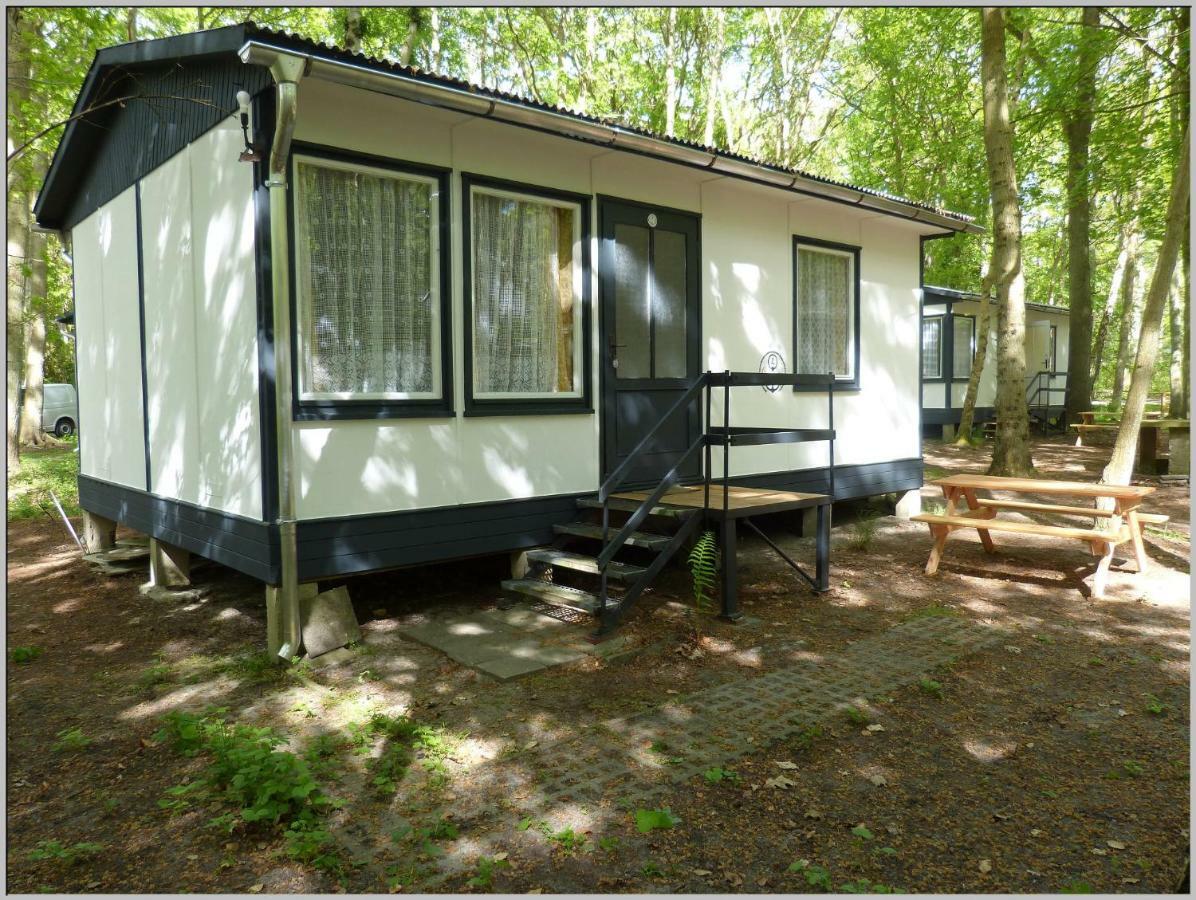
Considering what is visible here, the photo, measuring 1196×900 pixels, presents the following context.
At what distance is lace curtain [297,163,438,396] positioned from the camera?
17.4 feet

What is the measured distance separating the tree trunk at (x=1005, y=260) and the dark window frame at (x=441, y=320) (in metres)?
7.48

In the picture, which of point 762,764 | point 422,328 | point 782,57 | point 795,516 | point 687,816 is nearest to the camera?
point 687,816

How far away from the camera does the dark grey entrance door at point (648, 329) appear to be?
6.82m

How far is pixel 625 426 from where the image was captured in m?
6.98

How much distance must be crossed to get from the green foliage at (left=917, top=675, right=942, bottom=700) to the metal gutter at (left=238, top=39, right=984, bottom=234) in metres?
4.13

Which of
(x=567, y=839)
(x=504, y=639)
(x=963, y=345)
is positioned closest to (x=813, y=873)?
(x=567, y=839)

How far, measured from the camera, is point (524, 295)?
6.35m

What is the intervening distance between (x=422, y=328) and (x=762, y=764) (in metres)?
3.66

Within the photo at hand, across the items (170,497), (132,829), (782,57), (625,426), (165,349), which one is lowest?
(132,829)

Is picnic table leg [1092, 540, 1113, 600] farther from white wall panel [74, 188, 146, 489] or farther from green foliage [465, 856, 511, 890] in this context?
white wall panel [74, 188, 146, 489]

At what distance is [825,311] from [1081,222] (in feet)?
38.7

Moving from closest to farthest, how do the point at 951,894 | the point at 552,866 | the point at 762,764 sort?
the point at 951,894 < the point at 552,866 < the point at 762,764

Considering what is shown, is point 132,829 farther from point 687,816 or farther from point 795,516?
point 795,516

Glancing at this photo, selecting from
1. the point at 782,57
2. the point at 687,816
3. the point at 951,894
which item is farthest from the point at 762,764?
the point at 782,57
